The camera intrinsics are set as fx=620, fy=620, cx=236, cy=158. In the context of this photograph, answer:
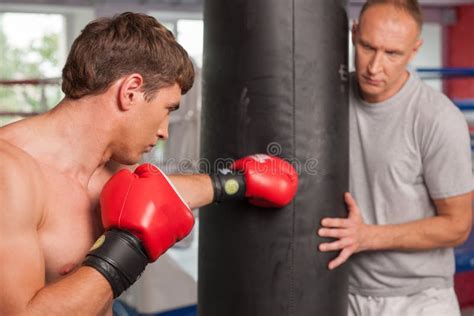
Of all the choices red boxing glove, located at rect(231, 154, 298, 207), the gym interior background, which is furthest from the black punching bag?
the gym interior background

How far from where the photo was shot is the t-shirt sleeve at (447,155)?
160 cm

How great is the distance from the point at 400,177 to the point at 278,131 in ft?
1.48

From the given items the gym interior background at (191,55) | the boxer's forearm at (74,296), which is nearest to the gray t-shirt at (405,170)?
the boxer's forearm at (74,296)

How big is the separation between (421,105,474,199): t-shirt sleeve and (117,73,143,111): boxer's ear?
0.80m

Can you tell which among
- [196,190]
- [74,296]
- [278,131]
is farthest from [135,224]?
[278,131]

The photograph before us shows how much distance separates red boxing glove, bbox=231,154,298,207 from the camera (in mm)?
1387

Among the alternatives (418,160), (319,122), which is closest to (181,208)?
(319,122)

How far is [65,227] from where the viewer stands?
4.09 feet

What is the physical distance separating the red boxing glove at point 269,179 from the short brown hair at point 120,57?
0.94 ft

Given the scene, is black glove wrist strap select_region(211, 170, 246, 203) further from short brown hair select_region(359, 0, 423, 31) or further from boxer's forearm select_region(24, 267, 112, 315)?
short brown hair select_region(359, 0, 423, 31)

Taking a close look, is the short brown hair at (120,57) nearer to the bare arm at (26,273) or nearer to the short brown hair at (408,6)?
the bare arm at (26,273)

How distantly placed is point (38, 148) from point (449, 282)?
1.20 meters

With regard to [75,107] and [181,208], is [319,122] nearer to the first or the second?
[181,208]

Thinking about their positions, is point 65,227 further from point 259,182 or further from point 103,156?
point 259,182
